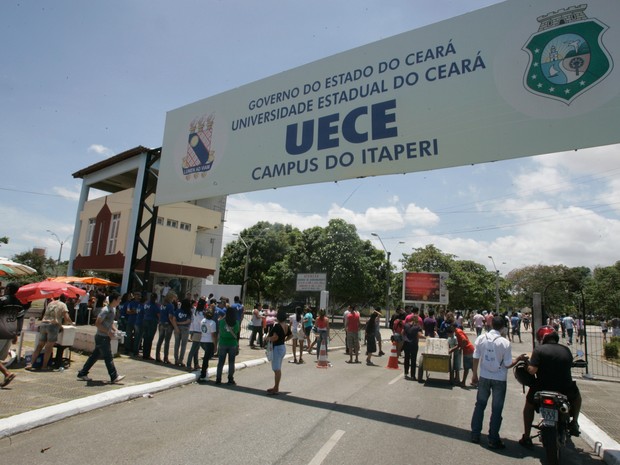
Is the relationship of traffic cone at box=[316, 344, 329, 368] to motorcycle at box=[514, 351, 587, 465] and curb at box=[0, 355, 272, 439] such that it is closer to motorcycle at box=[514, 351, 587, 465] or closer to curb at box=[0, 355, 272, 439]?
curb at box=[0, 355, 272, 439]

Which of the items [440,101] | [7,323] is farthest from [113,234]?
[440,101]

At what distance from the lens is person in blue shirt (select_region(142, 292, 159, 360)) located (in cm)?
1173

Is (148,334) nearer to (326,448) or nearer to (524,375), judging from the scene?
(326,448)

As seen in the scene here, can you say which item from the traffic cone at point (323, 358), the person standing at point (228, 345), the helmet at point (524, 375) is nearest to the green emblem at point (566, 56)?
the helmet at point (524, 375)

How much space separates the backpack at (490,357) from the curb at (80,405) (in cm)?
615

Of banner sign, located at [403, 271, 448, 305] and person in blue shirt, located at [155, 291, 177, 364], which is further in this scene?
banner sign, located at [403, 271, 448, 305]

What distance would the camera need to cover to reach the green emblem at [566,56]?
7.44m

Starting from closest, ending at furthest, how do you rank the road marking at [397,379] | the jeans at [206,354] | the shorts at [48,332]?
1. the shorts at [48,332]
2. the jeans at [206,354]
3. the road marking at [397,379]

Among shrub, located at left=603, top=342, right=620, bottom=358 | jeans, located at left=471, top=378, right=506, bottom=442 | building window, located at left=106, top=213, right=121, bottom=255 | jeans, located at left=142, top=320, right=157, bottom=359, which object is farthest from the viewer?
building window, located at left=106, top=213, right=121, bottom=255

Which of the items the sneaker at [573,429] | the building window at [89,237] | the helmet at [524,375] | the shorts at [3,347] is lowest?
the sneaker at [573,429]

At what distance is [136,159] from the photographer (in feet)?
81.3

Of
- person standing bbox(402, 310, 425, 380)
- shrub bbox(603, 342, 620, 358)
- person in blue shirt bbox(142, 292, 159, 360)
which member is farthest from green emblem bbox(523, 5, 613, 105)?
shrub bbox(603, 342, 620, 358)

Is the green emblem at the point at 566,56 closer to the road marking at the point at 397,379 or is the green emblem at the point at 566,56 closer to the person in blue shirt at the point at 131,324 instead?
the road marking at the point at 397,379

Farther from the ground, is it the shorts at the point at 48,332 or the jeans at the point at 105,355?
the shorts at the point at 48,332
